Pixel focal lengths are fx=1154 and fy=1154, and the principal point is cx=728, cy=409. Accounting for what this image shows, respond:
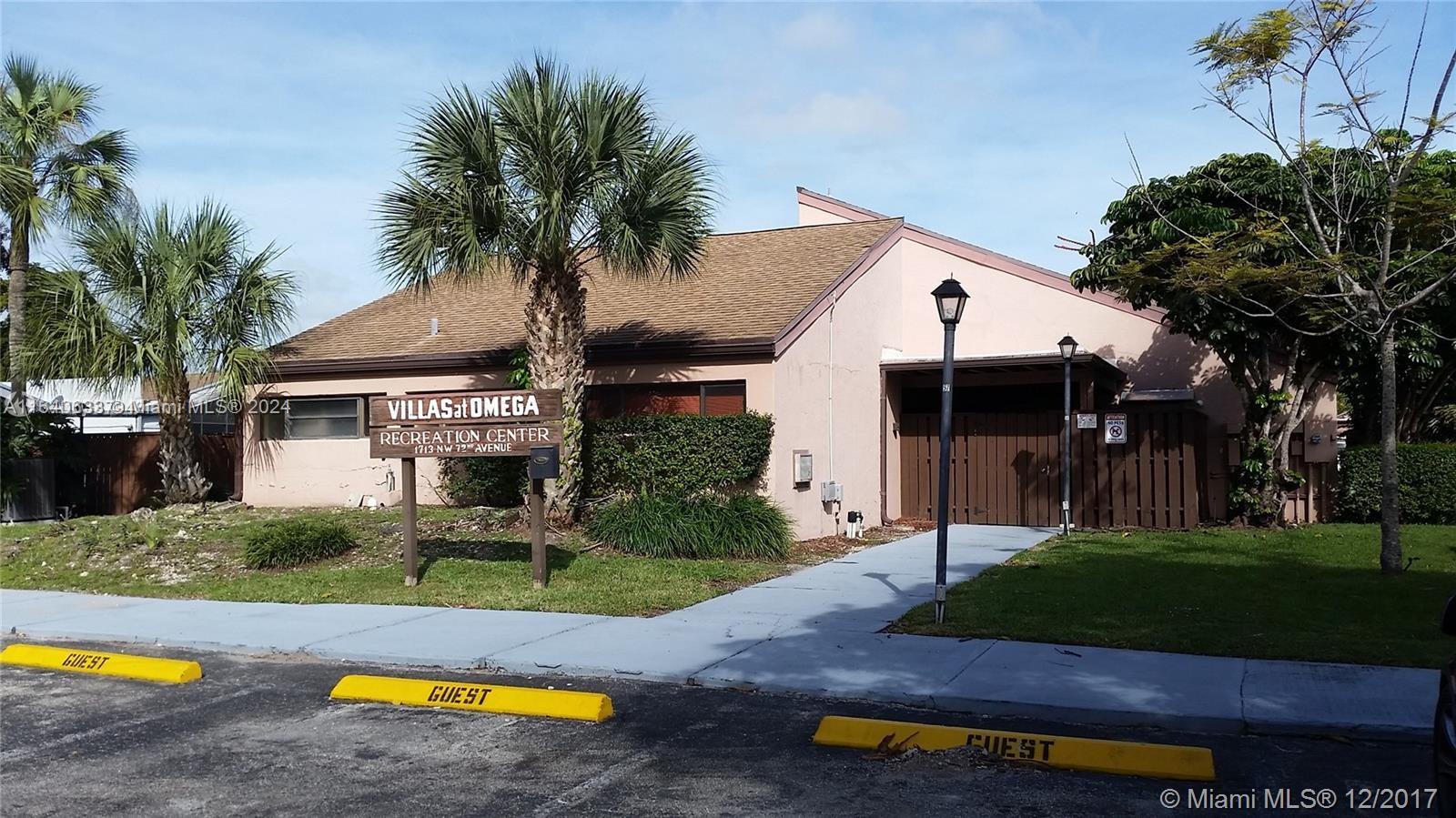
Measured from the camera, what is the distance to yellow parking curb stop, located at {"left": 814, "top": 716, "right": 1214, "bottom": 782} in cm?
600

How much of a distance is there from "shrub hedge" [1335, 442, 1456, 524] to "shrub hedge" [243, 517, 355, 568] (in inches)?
603

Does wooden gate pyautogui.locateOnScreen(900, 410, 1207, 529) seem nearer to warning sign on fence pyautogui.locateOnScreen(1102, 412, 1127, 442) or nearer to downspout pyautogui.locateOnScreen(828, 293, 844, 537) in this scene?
warning sign on fence pyautogui.locateOnScreen(1102, 412, 1127, 442)

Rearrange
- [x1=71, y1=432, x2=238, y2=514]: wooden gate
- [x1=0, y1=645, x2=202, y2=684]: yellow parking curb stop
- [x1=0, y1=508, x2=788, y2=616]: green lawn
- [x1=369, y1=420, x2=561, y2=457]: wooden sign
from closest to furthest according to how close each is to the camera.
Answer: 1. [x1=0, y1=645, x2=202, y2=684]: yellow parking curb stop
2. [x1=0, y1=508, x2=788, y2=616]: green lawn
3. [x1=369, y1=420, x2=561, y2=457]: wooden sign
4. [x1=71, y1=432, x2=238, y2=514]: wooden gate

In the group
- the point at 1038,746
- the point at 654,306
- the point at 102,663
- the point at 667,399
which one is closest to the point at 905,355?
the point at 654,306

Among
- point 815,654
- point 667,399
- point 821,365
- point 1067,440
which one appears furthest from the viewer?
point 1067,440

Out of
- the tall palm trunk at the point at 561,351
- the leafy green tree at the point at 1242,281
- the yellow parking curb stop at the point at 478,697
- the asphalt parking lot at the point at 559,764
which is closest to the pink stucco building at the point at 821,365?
the leafy green tree at the point at 1242,281

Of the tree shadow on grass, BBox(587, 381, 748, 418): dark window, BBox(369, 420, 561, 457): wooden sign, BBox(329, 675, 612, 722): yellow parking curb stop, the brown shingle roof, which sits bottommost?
BBox(329, 675, 612, 722): yellow parking curb stop

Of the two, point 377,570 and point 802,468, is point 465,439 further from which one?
point 802,468

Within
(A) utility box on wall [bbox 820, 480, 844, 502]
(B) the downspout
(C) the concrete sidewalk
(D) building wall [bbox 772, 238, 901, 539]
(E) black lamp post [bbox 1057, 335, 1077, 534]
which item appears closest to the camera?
(C) the concrete sidewalk

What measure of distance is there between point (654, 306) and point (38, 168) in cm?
1039

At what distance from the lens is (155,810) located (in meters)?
5.63

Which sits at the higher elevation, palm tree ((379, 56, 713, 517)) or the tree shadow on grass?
palm tree ((379, 56, 713, 517))

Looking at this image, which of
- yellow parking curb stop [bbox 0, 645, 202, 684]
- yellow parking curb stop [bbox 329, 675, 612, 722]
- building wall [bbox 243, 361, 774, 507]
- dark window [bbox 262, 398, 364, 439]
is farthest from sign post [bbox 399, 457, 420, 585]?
dark window [bbox 262, 398, 364, 439]

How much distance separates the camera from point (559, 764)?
6.36m
